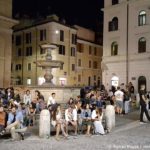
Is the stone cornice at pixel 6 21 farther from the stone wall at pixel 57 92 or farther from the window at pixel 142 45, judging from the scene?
the stone wall at pixel 57 92

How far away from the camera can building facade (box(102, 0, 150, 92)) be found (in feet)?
124

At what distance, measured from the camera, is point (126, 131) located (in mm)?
15734

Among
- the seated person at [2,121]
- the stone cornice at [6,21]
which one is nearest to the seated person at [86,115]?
the seated person at [2,121]

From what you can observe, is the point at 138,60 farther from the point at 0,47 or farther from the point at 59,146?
the point at 59,146

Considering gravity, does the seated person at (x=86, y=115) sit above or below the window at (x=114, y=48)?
below

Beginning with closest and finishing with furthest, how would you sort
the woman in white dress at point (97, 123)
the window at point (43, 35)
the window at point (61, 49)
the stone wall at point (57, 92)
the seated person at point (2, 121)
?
the seated person at point (2, 121), the woman in white dress at point (97, 123), the stone wall at point (57, 92), the window at point (43, 35), the window at point (61, 49)

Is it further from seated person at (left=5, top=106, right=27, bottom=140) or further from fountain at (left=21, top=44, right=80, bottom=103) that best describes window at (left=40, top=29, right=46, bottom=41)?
seated person at (left=5, top=106, right=27, bottom=140)

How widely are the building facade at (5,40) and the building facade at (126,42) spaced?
12.0m

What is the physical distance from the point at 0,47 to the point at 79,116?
22.0 meters

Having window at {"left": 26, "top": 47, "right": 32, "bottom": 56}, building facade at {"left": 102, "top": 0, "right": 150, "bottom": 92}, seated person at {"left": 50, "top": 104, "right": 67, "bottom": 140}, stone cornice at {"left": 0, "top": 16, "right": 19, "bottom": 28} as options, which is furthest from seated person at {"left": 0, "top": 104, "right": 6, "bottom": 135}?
window at {"left": 26, "top": 47, "right": 32, "bottom": 56}

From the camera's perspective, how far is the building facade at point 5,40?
115 feet

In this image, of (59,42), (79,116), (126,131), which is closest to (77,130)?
(79,116)

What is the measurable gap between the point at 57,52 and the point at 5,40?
17.5 metres

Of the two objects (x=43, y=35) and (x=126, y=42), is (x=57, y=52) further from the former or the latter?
(x=126, y=42)
